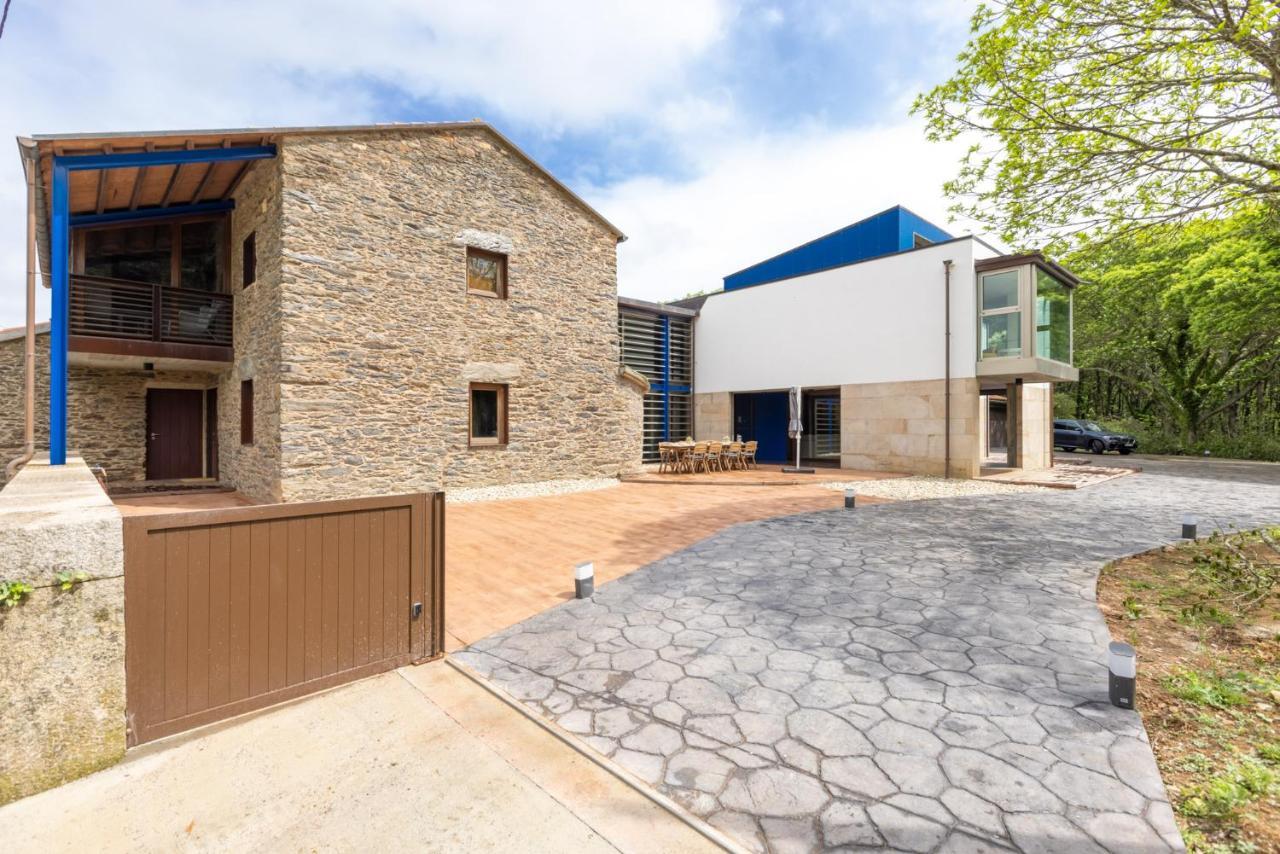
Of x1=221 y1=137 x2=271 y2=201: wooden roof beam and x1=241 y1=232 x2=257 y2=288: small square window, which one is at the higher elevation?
x1=221 y1=137 x2=271 y2=201: wooden roof beam

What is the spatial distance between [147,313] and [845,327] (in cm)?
1606

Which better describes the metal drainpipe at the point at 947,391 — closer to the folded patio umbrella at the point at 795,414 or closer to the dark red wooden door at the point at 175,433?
the folded patio umbrella at the point at 795,414

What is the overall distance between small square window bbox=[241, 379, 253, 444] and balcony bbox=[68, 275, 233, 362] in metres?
0.96

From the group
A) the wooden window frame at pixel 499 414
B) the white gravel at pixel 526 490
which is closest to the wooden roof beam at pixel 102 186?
the wooden window frame at pixel 499 414

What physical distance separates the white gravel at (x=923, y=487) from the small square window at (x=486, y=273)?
8332mm

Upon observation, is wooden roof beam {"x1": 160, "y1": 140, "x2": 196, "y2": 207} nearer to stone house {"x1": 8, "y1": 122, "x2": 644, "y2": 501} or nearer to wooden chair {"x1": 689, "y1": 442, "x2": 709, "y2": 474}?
stone house {"x1": 8, "y1": 122, "x2": 644, "y2": 501}

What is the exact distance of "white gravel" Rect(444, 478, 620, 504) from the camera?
10.4m

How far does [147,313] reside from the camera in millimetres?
10562

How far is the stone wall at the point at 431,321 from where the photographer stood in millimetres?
9211

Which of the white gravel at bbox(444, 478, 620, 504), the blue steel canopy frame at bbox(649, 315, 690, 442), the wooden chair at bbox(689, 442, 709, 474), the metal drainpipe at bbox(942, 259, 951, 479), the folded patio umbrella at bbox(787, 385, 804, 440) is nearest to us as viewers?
the white gravel at bbox(444, 478, 620, 504)

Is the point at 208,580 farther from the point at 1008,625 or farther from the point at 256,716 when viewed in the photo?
the point at 1008,625

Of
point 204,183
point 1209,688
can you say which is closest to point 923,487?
point 1209,688

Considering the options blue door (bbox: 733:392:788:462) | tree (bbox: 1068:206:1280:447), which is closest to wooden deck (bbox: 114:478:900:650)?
blue door (bbox: 733:392:788:462)

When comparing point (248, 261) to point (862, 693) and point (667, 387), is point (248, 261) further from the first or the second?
point (862, 693)
